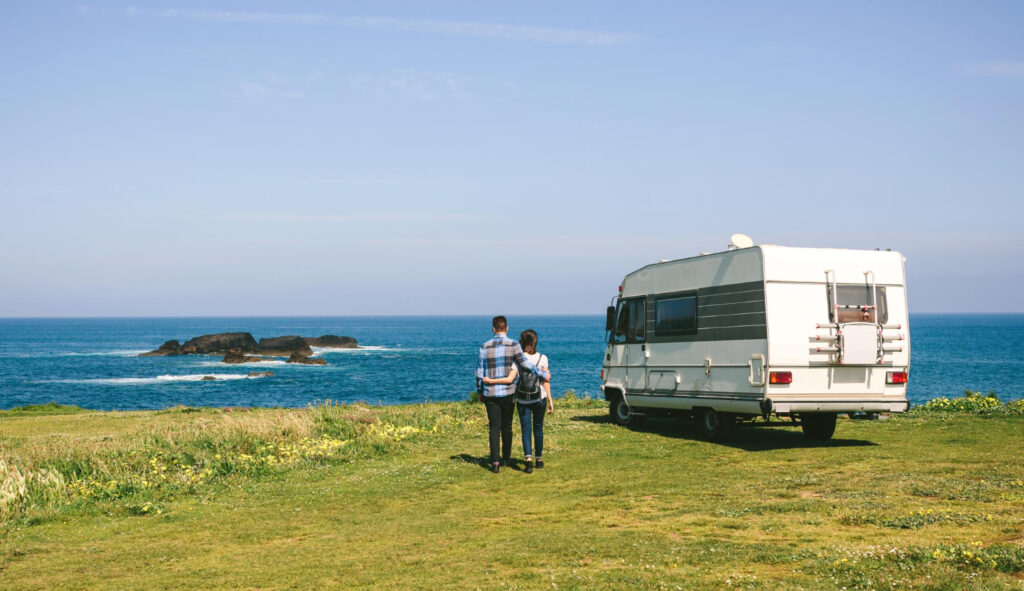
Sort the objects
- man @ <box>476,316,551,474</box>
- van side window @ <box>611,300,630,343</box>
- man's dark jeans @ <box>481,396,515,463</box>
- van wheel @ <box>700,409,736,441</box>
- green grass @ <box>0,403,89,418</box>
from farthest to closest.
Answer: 1. green grass @ <box>0,403,89,418</box>
2. van side window @ <box>611,300,630,343</box>
3. van wheel @ <box>700,409,736,441</box>
4. man's dark jeans @ <box>481,396,515,463</box>
5. man @ <box>476,316,551,474</box>

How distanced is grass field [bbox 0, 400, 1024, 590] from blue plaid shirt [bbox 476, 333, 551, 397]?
139 cm

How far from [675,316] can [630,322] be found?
5.39 ft

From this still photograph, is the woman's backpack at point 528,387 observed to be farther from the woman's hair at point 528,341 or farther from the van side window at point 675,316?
the van side window at point 675,316

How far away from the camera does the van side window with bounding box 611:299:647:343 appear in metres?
18.7

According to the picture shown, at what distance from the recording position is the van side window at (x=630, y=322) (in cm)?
1866

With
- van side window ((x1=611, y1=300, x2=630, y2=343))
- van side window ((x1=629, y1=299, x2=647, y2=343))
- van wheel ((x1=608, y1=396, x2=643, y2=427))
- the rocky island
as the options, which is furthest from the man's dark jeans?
the rocky island

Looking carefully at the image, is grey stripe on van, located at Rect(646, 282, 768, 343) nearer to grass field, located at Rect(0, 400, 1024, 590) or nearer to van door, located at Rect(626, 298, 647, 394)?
van door, located at Rect(626, 298, 647, 394)

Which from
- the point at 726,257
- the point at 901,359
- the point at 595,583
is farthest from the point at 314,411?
the point at 595,583

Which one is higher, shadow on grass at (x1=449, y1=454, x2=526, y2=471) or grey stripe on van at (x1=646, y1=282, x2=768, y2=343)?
grey stripe on van at (x1=646, y1=282, x2=768, y2=343)

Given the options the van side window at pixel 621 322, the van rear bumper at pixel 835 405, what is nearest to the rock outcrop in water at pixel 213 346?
the van side window at pixel 621 322

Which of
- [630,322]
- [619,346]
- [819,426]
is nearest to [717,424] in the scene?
[819,426]

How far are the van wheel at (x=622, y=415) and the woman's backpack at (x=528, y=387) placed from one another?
656cm

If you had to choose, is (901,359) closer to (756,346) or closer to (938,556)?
(756,346)

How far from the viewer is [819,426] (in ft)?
56.0
